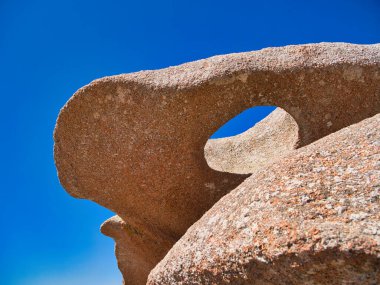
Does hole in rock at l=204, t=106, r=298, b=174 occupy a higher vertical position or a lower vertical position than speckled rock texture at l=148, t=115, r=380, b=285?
higher

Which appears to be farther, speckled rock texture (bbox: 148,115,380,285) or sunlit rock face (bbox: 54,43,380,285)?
sunlit rock face (bbox: 54,43,380,285)

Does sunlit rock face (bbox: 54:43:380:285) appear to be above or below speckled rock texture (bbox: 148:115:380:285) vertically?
above

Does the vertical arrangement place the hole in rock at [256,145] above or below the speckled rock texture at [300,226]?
above

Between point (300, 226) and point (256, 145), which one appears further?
point (256, 145)

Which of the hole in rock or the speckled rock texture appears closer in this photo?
the speckled rock texture

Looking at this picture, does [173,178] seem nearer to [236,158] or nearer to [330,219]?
[236,158]

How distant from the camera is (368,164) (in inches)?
120

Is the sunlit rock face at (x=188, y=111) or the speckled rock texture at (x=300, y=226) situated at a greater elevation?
the sunlit rock face at (x=188, y=111)

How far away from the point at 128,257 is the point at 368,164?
7960 mm

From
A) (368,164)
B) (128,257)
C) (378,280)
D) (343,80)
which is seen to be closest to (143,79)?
(343,80)

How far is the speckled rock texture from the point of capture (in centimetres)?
244

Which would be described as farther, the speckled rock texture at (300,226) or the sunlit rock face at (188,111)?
the sunlit rock face at (188,111)

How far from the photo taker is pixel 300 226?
271 centimetres

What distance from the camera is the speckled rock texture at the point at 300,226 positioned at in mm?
2439
